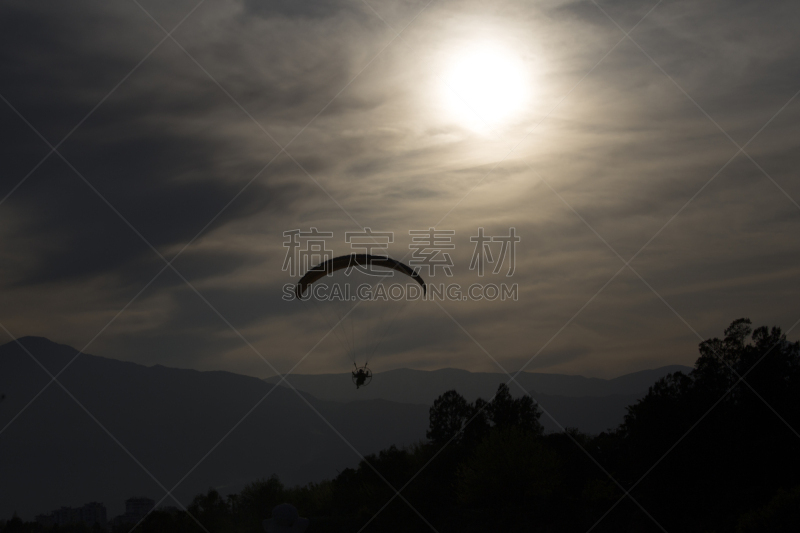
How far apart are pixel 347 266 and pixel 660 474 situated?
2086 cm

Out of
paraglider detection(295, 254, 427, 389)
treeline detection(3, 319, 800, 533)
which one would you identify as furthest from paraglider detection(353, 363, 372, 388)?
treeline detection(3, 319, 800, 533)

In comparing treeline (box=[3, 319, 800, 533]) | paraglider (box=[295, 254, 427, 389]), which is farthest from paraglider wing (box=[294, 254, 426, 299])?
treeline (box=[3, 319, 800, 533])

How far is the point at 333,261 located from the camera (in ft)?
101

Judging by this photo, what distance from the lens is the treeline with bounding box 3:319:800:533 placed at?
30.8 meters

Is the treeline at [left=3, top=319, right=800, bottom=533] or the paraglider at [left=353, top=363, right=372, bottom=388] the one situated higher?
the paraglider at [left=353, top=363, right=372, bottom=388]

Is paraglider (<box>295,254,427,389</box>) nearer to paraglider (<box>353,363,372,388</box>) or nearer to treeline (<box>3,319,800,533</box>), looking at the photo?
paraglider (<box>353,363,372,388</box>)

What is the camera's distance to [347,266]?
30578mm

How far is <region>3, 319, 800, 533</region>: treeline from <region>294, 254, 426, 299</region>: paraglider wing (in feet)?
56.3

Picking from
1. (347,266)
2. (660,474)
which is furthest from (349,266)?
(660,474)

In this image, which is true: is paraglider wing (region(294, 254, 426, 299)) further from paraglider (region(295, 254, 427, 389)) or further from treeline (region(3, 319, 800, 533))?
treeline (region(3, 319, 800, 533))

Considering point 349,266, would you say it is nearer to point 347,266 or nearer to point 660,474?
point 347,266

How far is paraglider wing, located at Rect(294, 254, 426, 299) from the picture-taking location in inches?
1196

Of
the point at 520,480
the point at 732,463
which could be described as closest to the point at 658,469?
the point at 732,463

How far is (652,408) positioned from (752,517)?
41.0ft
